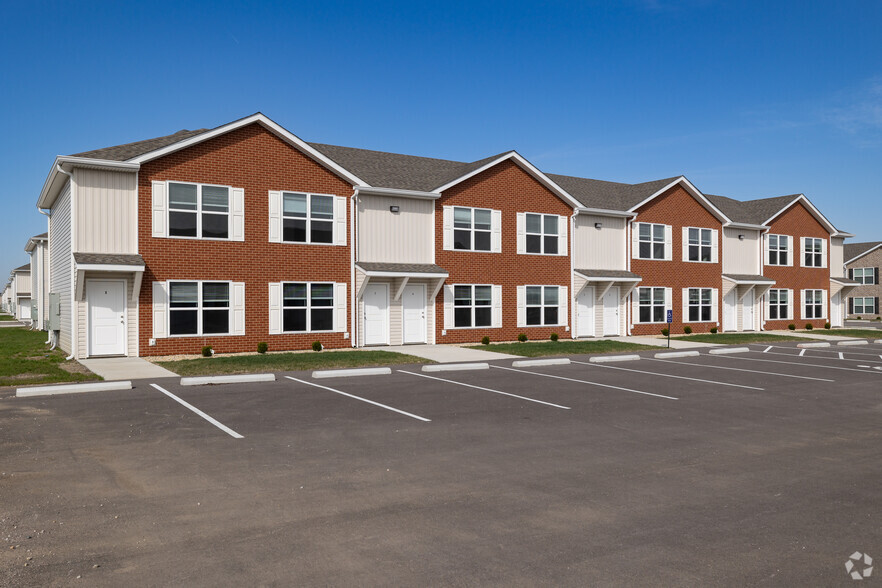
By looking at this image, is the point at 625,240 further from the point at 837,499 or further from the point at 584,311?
the point at 837,499

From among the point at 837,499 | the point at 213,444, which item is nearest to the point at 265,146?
the point at 213,444

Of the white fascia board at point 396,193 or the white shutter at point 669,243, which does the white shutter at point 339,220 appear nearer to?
the white fascia board at point 396,193

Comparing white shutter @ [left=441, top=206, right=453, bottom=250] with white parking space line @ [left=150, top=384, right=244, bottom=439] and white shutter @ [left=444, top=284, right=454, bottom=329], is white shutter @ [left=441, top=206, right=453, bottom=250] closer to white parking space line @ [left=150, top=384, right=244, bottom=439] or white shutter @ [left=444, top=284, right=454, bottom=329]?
white shutter @ [left=444, top=284, right=454, bottom=329]

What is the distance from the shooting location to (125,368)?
17.5 metres

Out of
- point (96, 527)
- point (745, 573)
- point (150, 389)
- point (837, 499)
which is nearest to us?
point (745, 573)

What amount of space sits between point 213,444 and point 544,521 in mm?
4927

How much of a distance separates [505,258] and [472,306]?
2.53 m

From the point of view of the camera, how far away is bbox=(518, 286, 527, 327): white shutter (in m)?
28.3

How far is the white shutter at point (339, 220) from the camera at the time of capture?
939 inches

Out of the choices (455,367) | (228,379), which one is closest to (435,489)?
(228,379)

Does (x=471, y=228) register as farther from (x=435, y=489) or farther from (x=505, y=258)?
(x=435, y=489)

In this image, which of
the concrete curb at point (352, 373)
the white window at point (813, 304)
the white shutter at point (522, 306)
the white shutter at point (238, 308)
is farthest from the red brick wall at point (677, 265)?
the white shutter at point (238, 308)

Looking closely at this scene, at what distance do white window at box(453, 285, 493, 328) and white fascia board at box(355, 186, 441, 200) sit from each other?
12.4ft

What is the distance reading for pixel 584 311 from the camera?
30.4 metres
